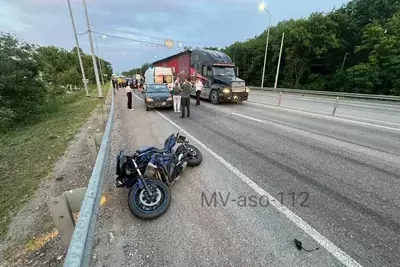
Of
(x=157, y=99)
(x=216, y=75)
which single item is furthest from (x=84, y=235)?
(x=216, y=75)

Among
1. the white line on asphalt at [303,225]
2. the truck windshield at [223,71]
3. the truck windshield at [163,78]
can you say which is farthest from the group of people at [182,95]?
A: the truck windshield at [163,78]

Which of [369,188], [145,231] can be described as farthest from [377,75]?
[145,231]

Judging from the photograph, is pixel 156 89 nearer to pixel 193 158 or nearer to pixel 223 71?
pixel 223 71

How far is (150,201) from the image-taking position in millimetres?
3059

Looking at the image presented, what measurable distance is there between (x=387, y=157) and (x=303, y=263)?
4.63 metres

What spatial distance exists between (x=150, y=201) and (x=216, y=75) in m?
13.0

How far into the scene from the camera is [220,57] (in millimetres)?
15797

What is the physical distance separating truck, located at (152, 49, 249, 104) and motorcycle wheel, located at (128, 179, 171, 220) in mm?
11325

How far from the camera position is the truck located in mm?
13812

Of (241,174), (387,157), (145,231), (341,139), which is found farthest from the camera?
(341,139)

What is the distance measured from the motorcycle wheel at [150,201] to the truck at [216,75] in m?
11.3

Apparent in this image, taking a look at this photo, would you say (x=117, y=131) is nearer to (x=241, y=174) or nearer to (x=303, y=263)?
(x=241, y=174)

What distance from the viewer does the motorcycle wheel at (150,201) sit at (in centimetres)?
292

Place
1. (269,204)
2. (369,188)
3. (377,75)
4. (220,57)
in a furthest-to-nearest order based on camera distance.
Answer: (377,75) < (220,57) < (369,188) < (269,204)
